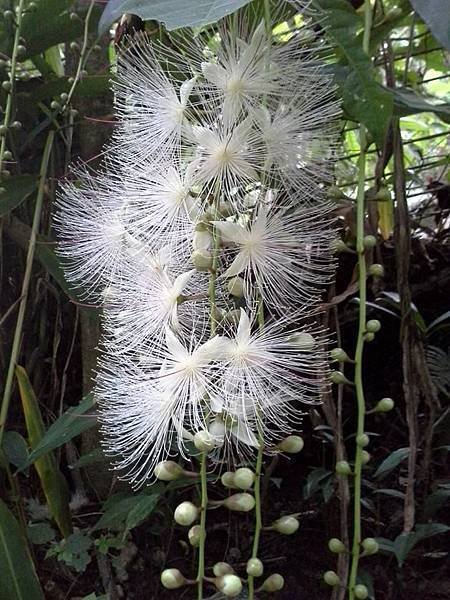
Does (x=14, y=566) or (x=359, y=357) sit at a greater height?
(x=359, y=357)

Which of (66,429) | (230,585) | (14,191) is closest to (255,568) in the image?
(230,585)

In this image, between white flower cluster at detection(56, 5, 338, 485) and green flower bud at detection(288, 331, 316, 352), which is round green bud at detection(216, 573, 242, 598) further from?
green flower bud at detection(288, 331, 316, 352)

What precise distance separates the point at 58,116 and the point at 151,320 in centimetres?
59

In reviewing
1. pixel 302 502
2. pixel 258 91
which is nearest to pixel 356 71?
pixel 258 91

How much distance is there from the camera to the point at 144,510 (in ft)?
2.81

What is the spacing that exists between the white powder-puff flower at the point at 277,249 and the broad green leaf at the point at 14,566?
46 cm

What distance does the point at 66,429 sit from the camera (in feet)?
2.92

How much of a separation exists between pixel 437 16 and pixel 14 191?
66 centimetres

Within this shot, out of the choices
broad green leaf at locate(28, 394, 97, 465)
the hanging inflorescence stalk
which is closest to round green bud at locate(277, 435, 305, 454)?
the hanging inflorescence stalk

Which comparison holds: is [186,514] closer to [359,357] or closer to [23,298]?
[359,357]

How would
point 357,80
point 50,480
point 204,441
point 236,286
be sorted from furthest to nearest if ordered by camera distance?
point 50,480 → point 357,80 → point 236,286 → point 204,441

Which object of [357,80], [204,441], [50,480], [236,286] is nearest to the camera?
[204,441]

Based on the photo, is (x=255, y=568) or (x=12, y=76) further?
(x=12, y=76)

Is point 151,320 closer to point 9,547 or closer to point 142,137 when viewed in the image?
point 142,137
